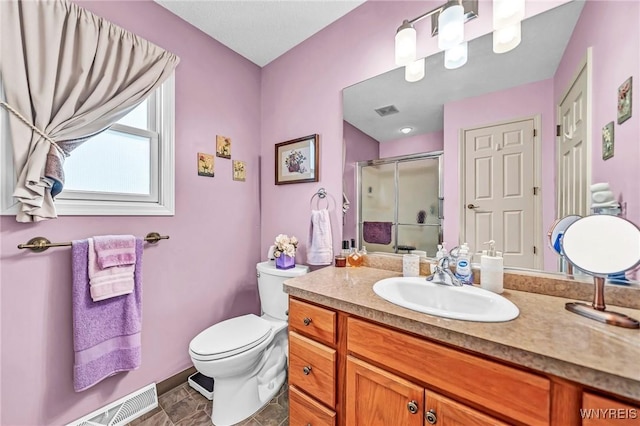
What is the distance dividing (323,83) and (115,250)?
1.64 m

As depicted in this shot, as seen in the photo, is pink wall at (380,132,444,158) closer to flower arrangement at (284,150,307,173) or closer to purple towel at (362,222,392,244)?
purple towel at (362,222,392,244)

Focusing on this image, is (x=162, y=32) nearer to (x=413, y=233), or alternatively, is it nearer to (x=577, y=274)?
(x=413, y=233)

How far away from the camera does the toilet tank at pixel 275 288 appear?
1610 millimetres

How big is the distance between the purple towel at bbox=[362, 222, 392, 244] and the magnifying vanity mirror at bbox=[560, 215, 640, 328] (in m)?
0.75

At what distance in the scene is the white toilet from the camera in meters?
1.25

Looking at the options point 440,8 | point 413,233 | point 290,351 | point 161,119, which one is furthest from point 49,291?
point 440,8

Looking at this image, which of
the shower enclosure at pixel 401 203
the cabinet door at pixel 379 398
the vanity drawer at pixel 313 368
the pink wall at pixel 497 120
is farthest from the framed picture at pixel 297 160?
the cabinet door at pixel 379 398

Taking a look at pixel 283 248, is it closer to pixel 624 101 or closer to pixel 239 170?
pixel 239 170

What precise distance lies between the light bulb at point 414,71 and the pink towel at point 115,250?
70.6 inches

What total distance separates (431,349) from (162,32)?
2207 mm

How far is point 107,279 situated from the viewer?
1.23 m

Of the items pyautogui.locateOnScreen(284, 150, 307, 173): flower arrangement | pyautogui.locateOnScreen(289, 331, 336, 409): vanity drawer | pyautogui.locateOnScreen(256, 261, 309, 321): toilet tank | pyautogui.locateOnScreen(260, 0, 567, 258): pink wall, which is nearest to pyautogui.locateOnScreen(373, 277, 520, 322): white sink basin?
pyautogui.locateOnScreen(289, 331, 336, 409): vanity drawer

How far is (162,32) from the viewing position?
1.52 meters

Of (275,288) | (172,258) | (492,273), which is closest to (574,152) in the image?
(492,273)
